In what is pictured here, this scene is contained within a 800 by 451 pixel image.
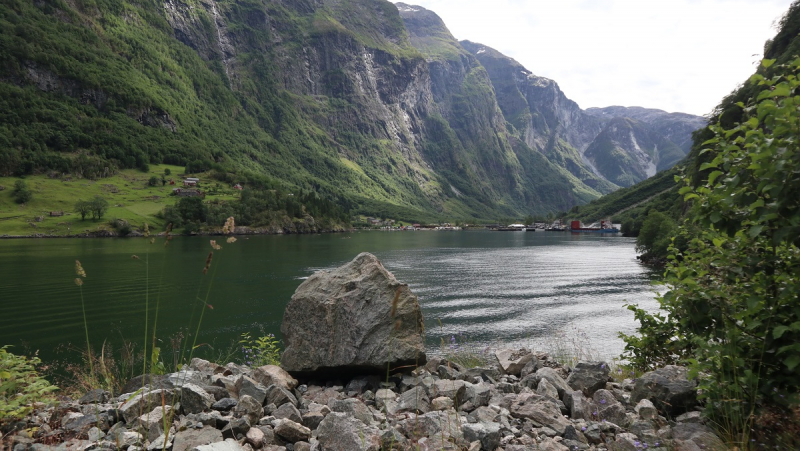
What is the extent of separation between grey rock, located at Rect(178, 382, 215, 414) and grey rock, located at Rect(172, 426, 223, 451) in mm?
916

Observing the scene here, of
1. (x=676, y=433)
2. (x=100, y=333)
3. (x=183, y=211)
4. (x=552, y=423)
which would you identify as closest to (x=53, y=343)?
(x=100, y=333)

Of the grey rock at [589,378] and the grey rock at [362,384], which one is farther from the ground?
the grey rock at [589,378]

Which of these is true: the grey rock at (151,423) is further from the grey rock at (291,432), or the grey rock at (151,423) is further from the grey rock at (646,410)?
the grey rock at (646,410)

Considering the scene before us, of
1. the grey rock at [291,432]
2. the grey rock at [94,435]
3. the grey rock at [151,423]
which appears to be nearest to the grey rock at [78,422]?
the grey rock at [94,435]

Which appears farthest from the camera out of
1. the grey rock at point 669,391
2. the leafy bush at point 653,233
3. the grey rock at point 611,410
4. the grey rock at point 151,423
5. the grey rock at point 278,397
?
the leafy bush at point 653,233

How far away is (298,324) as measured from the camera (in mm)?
12203

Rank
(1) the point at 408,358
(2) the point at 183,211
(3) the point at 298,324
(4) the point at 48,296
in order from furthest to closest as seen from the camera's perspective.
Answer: (2) the point at 183,211, (4) the point at 48,296, (3) the point at 298,324, (1) the point at 408,358

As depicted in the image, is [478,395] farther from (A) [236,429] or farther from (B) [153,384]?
(B) [153,384]

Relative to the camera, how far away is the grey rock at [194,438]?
21.1 feet

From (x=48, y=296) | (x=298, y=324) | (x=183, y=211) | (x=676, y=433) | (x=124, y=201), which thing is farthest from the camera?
(x=124, y=201)

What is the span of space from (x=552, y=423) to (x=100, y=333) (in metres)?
36.1

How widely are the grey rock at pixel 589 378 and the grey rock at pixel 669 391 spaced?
1493mm

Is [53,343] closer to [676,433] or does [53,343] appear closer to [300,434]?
[300,434]

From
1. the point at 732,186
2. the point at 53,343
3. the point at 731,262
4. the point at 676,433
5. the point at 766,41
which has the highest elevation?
the point at 766,41
